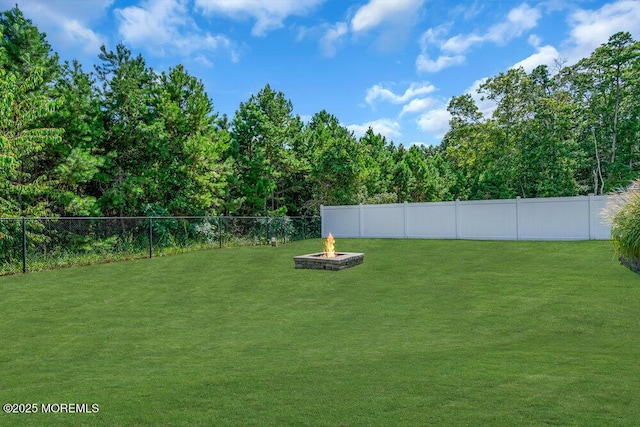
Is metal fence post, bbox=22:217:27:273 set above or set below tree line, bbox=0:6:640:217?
below

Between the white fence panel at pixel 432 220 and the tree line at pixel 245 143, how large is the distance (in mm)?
6124

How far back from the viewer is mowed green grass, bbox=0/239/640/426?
128 inches

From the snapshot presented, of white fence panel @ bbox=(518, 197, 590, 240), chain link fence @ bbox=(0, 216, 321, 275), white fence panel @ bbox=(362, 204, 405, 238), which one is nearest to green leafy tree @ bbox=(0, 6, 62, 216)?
chain link fence @ bbox=(0, 216, 321, 275)

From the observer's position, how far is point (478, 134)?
35625mm

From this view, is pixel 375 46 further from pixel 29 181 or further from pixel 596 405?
pixel 596 405

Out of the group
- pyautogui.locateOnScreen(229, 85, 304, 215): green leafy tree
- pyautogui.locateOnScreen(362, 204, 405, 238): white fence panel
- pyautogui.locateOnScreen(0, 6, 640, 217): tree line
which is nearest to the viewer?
pyautogui.locateOnScreen(0, 6, 640, 217): tree line

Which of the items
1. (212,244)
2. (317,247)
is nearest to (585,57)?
(317,247)

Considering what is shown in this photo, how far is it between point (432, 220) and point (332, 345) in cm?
1638

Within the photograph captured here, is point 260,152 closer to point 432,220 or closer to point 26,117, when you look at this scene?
point 432,220

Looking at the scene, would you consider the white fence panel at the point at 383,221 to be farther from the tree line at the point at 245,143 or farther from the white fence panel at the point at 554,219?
the white fence panel at the point at 554,219

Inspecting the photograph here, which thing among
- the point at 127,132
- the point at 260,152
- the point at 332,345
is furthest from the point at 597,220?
the point at 127,132

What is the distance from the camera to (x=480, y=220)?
19641 mm

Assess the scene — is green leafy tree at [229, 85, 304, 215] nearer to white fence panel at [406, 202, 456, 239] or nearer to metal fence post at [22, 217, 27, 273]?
white fence panel at [406, 202, 456, 239]

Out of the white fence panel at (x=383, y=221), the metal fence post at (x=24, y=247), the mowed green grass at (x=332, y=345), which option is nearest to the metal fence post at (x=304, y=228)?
the white fence panel at (x=383, y=221)
